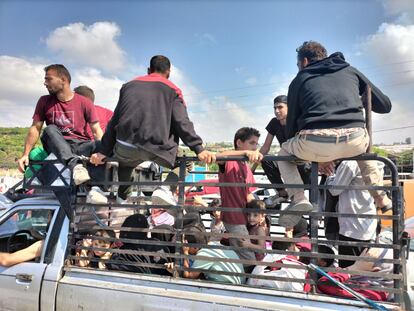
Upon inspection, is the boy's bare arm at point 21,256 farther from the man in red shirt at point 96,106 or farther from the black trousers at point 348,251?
the black trousers at point 348,251

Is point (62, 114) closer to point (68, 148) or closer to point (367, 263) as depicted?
point (68, 148)

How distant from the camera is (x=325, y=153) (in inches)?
96.0

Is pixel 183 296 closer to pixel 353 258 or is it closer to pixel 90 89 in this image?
pixel 353 258

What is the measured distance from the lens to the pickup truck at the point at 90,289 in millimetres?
2264

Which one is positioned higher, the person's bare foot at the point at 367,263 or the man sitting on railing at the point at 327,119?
the man sitting on railing at the point at 327,119

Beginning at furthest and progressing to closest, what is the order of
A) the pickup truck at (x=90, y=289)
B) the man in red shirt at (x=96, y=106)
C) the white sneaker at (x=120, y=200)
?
the man in red shirt at (x=96, y=106)
the white sneaker at (x=120, y=200)
the pickup truck at (x=90, y=289)

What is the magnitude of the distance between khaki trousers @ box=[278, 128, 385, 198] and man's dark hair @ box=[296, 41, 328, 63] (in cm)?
72

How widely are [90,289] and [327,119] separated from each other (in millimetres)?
2172

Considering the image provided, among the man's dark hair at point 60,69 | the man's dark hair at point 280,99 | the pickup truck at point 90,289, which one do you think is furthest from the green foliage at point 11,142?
the man's dark hair at point 280,99

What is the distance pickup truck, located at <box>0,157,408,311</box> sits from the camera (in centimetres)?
226

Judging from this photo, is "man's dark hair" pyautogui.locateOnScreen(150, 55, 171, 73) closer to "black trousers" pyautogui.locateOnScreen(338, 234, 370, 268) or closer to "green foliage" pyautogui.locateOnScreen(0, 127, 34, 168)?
"black trousers" pyautogui.locateOnScreen(338, 234, 370, 268)

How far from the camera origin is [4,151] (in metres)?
46.8

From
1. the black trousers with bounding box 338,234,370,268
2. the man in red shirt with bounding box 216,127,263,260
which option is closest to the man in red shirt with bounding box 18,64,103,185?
the man in red shirt with bounding box 216,127,263,260

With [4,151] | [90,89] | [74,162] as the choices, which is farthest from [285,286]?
[4,151]
